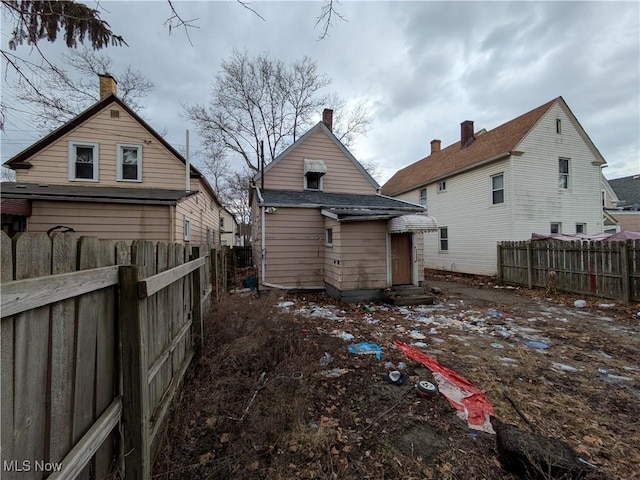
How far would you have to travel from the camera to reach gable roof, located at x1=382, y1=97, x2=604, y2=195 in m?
12.4

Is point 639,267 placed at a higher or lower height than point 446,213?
lower

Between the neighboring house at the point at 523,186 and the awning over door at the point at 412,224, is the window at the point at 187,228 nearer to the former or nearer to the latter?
the awning over door at the point at 412,224

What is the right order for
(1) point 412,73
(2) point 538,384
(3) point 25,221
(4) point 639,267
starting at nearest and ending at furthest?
1. (2) point 538,384
2. (4) point 639,267
3. (3) point 25,221
4. (1) point 412,73

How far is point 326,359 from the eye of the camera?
13.7ft

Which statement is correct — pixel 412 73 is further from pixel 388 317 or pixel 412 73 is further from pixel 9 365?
pixel 9 365

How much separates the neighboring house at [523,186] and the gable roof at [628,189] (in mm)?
16409

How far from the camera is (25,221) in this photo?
8.97 m

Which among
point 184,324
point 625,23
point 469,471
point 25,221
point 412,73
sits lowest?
point 469,471

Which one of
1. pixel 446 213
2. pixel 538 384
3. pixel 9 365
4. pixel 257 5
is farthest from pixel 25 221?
pixel 446 213

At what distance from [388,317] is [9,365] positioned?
22.2ft

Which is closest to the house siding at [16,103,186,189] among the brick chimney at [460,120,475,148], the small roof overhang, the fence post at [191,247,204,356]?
the small roof overhang

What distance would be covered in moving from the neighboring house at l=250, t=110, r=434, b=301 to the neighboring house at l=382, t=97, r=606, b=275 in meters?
4.73

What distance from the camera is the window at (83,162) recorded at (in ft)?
31.5

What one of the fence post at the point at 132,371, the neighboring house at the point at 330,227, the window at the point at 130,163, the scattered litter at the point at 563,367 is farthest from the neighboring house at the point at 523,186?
the window at the point at 130,163
